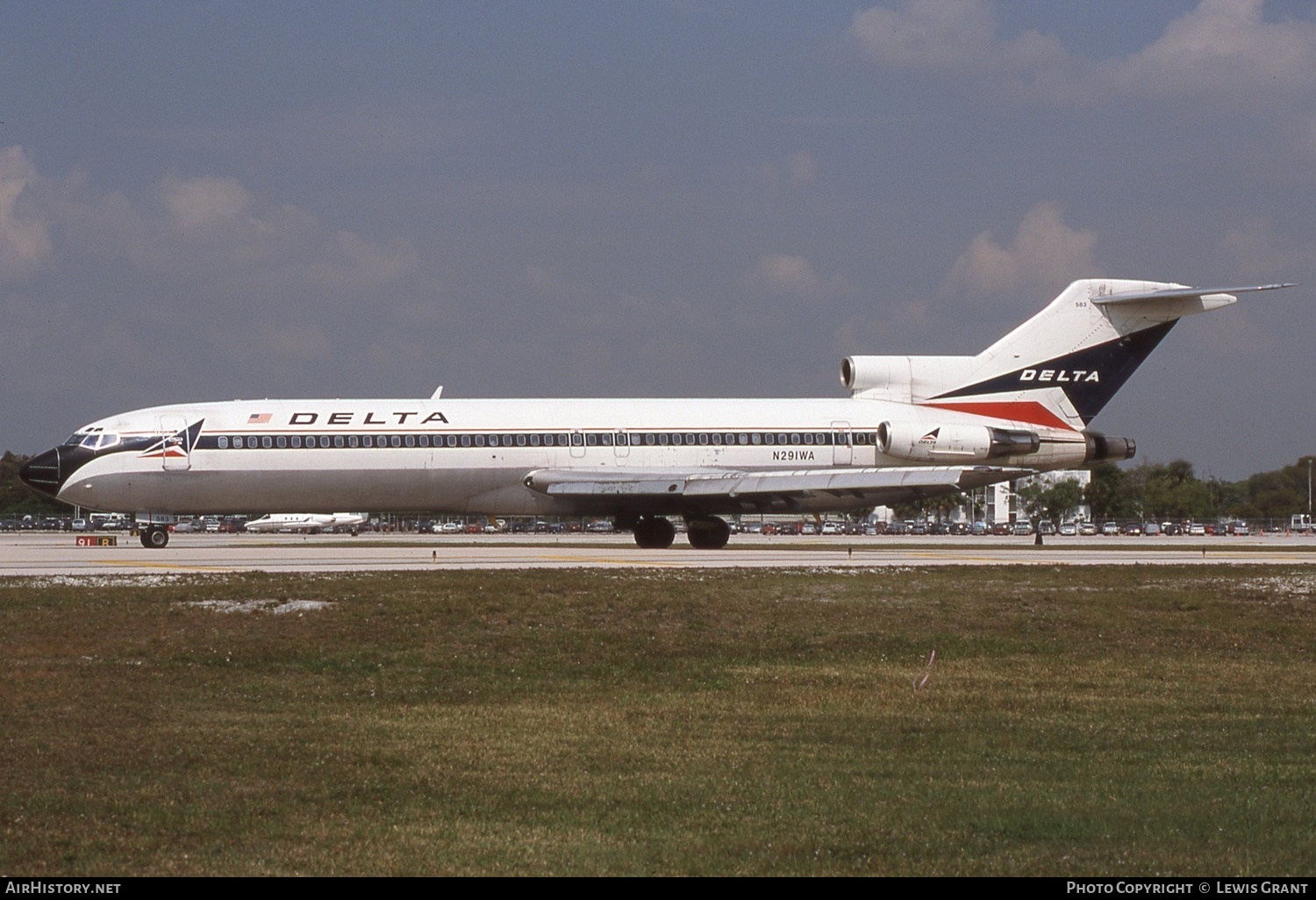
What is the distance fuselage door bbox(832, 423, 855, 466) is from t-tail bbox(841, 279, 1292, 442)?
7.00ft

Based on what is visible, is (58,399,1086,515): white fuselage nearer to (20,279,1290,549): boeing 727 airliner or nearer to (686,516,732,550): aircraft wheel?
(20,279,1290,549): boeing 727 airliner

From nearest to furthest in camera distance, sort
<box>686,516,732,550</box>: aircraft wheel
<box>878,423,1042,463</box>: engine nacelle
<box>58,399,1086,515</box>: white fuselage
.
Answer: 1. <box>58,399,1086,515</box>: white fuselage
2. <box>878,423,1042,463</box>: engine nacelle
3. <box>686,516,732,550</box>: aircraft wheel

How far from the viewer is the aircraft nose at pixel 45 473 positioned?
38.5 meters

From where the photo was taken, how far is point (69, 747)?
10.9m

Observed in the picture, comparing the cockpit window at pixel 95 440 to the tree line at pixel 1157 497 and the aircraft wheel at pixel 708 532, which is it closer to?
the aircraft wheel at pixel 708 532

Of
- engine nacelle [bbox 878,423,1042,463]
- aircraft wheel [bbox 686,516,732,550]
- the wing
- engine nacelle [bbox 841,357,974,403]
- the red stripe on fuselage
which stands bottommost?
aircraft wheel [bbox 686,516,732,550]

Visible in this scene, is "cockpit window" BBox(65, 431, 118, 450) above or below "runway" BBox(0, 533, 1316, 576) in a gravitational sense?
above

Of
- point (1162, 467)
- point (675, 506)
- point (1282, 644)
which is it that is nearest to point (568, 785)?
point (1282, 644)

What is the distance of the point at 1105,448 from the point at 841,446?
8217 millimetres

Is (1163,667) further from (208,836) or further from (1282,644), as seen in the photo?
(208,836)

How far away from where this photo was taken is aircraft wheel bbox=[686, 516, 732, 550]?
4156cm

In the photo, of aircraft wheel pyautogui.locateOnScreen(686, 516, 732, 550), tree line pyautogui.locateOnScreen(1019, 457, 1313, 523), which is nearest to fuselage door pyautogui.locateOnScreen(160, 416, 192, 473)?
aircraft wheel pyautogui.locateOnScreen(686, 516, 732, 550)

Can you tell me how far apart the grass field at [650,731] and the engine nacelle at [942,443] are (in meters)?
18.4

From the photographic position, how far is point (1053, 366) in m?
43.0
